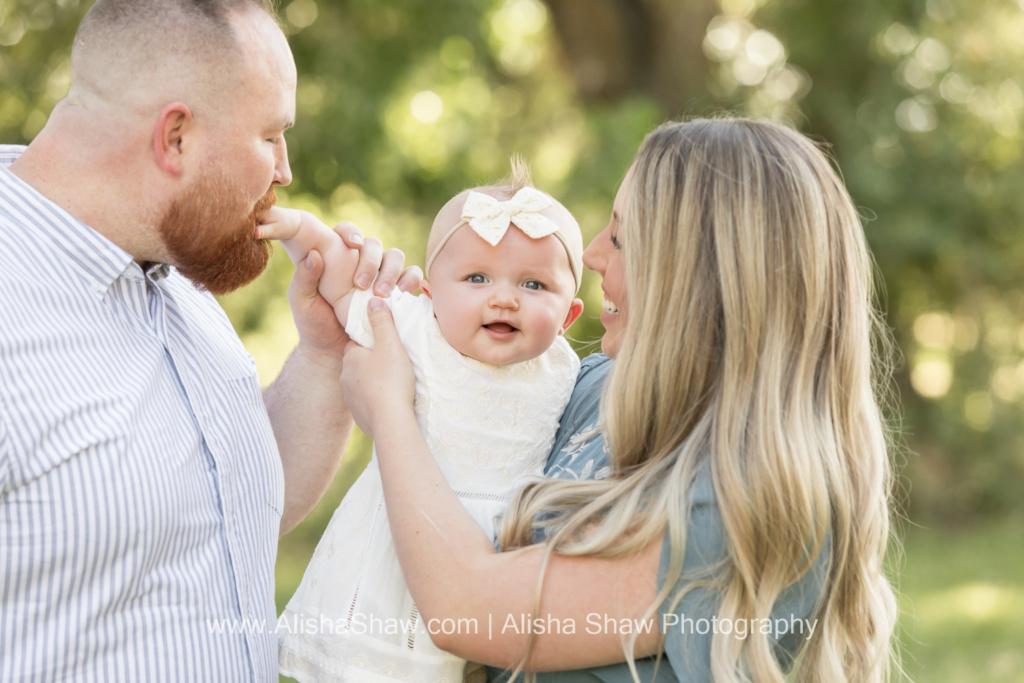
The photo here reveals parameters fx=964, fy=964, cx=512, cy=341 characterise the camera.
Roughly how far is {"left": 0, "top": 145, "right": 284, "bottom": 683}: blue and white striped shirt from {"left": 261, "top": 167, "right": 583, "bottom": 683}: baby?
8.0 inches

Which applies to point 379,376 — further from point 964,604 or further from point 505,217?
point 964,604

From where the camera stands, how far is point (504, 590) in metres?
1.84

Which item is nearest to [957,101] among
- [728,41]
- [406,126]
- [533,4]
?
[728,41]

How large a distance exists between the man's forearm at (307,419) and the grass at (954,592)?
256 centimetres

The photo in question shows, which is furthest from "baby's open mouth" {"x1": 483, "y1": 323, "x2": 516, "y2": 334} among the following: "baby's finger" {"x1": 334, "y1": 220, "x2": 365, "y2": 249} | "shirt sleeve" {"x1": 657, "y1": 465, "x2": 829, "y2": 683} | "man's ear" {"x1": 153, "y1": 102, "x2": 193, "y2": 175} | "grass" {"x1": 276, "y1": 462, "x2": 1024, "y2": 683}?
"grass" {"x1": 276, "y1": 462, "x2": 1024, "y2": 683}

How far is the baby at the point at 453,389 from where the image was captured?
2.11 m

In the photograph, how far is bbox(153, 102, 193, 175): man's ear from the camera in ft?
6.76

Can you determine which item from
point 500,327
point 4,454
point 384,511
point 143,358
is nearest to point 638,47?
point 500,327

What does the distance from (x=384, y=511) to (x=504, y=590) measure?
0.47 metres

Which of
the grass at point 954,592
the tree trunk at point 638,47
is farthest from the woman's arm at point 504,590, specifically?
the tree trunk at point 638,47

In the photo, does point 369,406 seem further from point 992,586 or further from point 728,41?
point 728,41

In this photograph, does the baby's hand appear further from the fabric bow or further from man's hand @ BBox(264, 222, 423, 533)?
the fabric bow

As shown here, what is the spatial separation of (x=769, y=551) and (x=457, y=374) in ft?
2.72

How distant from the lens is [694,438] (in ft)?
6.23
